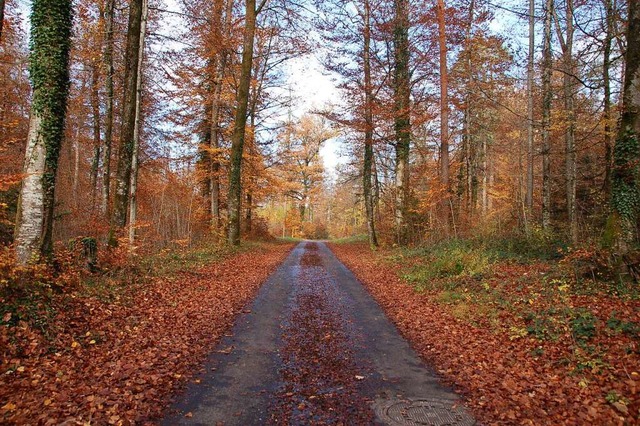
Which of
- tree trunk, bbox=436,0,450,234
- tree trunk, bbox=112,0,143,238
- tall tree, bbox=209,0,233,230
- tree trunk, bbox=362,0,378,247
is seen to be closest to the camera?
tree trunk, bbox=112,0,143,238

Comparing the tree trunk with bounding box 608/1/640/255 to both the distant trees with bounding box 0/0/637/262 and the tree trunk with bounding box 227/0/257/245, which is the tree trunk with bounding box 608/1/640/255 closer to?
the distant trees with bounding box 0/0/637/262

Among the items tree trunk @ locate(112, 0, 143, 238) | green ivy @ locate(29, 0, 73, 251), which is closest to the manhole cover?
green ivy @ locate(29, 0, 73, 251)

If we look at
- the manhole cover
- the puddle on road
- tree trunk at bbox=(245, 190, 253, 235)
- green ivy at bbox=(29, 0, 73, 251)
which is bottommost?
the manhole cover

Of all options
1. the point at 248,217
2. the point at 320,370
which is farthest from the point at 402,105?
the point at 320,370

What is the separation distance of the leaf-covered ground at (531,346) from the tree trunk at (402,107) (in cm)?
967

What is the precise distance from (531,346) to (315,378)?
3.36m

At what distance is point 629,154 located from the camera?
7.11 metres

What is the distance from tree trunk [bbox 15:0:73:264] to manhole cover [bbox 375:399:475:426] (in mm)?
6086

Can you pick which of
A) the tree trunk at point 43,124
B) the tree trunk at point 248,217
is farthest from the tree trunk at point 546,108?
the tree trunk at point 248,217

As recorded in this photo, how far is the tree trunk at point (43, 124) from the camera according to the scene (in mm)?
6402

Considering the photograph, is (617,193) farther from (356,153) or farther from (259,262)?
(356,153)

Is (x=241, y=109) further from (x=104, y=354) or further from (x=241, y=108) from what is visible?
(x=104, y=354)

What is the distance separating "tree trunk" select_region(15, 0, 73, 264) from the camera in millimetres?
6402

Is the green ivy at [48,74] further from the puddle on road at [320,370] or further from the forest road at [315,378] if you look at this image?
the puddle on road at [320,370]
